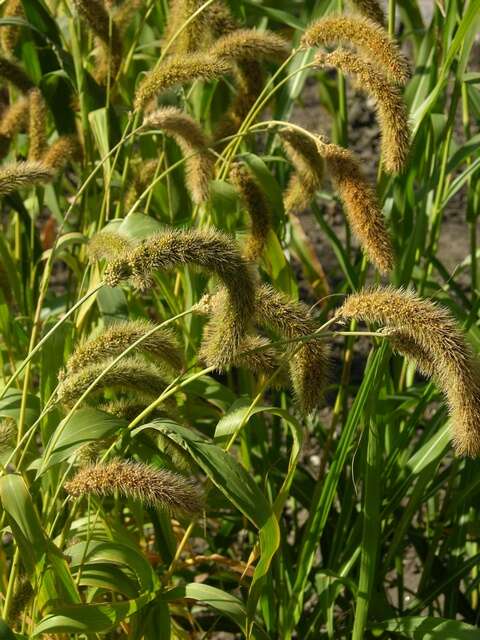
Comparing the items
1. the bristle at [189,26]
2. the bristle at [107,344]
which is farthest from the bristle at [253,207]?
the bristle at [107,344]

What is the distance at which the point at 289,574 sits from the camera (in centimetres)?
264

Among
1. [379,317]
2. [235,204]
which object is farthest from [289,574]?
[379,317]

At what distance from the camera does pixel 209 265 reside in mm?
1734

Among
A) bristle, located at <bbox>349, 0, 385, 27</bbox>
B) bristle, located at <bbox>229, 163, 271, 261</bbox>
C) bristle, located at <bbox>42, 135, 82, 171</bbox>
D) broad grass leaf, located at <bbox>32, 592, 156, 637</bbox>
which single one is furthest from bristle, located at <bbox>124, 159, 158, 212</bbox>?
broad grass leaf, located at <bbox>32, 592, 156, 637</bbox>

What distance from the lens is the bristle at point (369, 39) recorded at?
2.15 m

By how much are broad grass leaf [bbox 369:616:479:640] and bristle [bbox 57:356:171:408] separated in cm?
77

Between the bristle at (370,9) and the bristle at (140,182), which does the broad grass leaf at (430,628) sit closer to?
the bristle at (140,182)

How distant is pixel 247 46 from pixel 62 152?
1.83 feet

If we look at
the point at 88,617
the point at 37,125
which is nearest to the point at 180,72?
the point at 37,125

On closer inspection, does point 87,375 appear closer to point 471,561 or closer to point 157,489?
point 157,489

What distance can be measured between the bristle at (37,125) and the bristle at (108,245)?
0.67 metres

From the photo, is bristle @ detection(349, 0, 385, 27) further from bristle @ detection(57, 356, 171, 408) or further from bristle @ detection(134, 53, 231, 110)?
bristle @ detection(57, 356, 171, 408)

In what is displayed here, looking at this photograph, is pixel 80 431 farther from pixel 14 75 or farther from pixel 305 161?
pixel 14 75

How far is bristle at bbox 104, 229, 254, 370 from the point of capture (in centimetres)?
171
